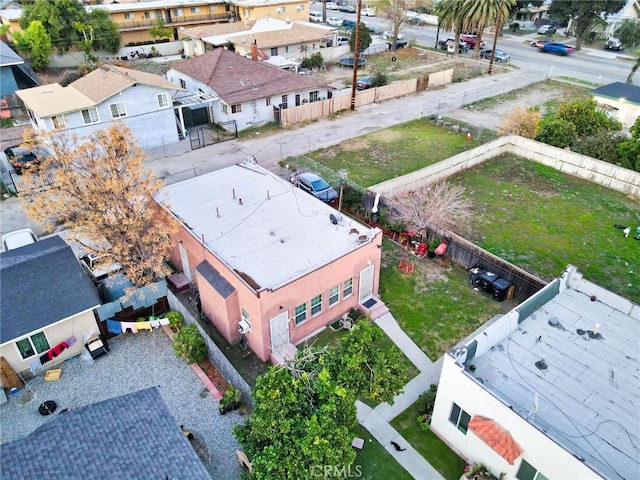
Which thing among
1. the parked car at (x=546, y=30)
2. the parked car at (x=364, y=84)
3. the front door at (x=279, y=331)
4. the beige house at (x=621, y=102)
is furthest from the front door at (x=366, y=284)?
the parked car at (x=546, y=30)

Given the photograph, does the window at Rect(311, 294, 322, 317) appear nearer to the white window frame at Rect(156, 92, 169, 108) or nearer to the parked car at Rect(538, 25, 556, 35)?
the white window frame at Rect(156, 92, 169, 108)

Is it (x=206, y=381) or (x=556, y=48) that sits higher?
(x=556, y=48)

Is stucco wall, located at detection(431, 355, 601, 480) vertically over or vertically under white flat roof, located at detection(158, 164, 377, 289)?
under

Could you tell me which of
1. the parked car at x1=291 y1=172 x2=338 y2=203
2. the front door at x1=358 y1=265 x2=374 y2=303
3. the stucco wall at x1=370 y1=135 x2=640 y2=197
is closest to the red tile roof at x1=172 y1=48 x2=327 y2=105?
the parked car at x1=291 y1=172 x2=338 y2=203

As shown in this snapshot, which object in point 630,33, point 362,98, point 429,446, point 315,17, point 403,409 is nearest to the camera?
point 429,446

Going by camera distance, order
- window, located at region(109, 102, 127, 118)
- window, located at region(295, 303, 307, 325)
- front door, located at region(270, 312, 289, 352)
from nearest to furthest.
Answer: front door, located at region(270, 312, 289, 352)
window, located at region(295, 303, 307, 325)
window, located at region(109, 102, 127, 118)

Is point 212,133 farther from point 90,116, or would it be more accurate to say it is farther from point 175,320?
point 175,320

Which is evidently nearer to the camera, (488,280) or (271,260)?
(271,260)

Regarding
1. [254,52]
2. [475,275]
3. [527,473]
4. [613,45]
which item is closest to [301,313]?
[475,275]
